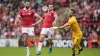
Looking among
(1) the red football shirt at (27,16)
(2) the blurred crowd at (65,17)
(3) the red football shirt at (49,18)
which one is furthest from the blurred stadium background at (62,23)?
(1) the red football shirt at (27,16)

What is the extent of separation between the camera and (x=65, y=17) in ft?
98.9

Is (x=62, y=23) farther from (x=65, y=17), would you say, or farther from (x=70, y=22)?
(x=70, y=22)

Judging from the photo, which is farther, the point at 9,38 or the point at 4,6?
the point at 4,6

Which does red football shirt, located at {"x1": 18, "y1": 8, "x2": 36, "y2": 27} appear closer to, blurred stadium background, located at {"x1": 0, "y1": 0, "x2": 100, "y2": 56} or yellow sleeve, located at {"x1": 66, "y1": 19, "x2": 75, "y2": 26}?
yellow sleeve, located at {"x1": 66, "y1": 19, "x2": 75, "y2": 26}

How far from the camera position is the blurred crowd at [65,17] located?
2842cm

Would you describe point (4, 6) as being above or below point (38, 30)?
above

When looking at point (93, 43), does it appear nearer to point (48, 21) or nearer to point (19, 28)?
point (19, 28)

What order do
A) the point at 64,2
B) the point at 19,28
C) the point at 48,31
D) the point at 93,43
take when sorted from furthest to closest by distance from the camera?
the point at 64,2, the point at 19,28, the point at 93,43, the point at 48,31

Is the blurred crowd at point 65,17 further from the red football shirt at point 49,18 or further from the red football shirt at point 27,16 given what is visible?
the red football shirt at point 27,16

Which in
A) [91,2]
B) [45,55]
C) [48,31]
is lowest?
[45,55]

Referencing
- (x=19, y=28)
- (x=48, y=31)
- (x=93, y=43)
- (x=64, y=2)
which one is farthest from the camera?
(x=64, y=2)

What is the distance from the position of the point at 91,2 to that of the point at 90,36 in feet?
13.1

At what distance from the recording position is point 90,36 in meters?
27.8

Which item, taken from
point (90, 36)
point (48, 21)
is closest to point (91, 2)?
point (90, 36)
